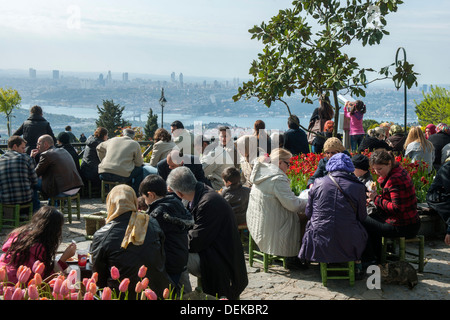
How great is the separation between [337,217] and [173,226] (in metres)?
1.74

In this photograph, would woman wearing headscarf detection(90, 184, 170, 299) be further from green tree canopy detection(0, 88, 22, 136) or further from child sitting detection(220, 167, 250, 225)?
green tree canopy detection(0, 88, 22, 136)

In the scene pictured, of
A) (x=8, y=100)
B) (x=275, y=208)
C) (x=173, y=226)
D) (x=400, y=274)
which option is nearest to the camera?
(x=173, y=226)

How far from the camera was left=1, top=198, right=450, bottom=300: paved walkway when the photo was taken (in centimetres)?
510

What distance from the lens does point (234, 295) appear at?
4504mm

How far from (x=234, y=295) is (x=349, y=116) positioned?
6722 mm

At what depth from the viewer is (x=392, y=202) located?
5469mm

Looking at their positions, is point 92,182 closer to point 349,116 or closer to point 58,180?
point 58,180

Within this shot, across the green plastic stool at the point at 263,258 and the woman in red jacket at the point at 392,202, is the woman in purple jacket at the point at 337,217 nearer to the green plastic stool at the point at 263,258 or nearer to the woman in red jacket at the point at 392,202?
the woman in red jacket at the point at 392,202

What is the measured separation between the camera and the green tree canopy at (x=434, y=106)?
129 ft

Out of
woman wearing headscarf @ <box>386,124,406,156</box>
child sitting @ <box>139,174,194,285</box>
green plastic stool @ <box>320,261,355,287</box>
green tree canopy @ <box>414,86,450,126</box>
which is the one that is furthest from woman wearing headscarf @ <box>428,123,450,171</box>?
green tree canopy @ <box>414,86,450,126</box>

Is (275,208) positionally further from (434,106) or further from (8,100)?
(8,100)

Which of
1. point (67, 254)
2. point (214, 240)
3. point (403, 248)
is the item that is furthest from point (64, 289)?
point (403, 248)

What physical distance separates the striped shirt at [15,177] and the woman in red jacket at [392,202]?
15.4ft
